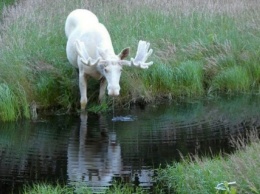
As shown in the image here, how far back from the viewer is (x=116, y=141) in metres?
12.3

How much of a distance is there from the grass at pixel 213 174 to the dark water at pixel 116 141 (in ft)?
1.21

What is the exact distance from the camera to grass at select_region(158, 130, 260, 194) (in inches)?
335

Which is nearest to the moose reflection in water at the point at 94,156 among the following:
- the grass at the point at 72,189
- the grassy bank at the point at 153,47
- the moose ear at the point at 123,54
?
the grass at the point at 72,189

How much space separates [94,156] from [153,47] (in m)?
5.04

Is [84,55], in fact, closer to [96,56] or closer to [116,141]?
[96,56]

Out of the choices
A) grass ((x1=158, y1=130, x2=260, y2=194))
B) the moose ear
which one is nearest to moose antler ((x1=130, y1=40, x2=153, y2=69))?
the moose ear

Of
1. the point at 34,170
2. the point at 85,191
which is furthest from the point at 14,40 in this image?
the point at 85,191

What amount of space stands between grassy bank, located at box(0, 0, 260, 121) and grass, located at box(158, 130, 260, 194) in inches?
169

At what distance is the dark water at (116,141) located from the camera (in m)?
10.5

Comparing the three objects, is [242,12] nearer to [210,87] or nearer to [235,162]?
[210,87]

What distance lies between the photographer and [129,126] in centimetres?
1324

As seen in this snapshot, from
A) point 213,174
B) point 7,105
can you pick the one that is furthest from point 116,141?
point 213,174

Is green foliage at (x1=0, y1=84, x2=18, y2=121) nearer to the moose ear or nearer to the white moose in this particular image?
the white moose

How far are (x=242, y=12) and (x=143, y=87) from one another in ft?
16.3
